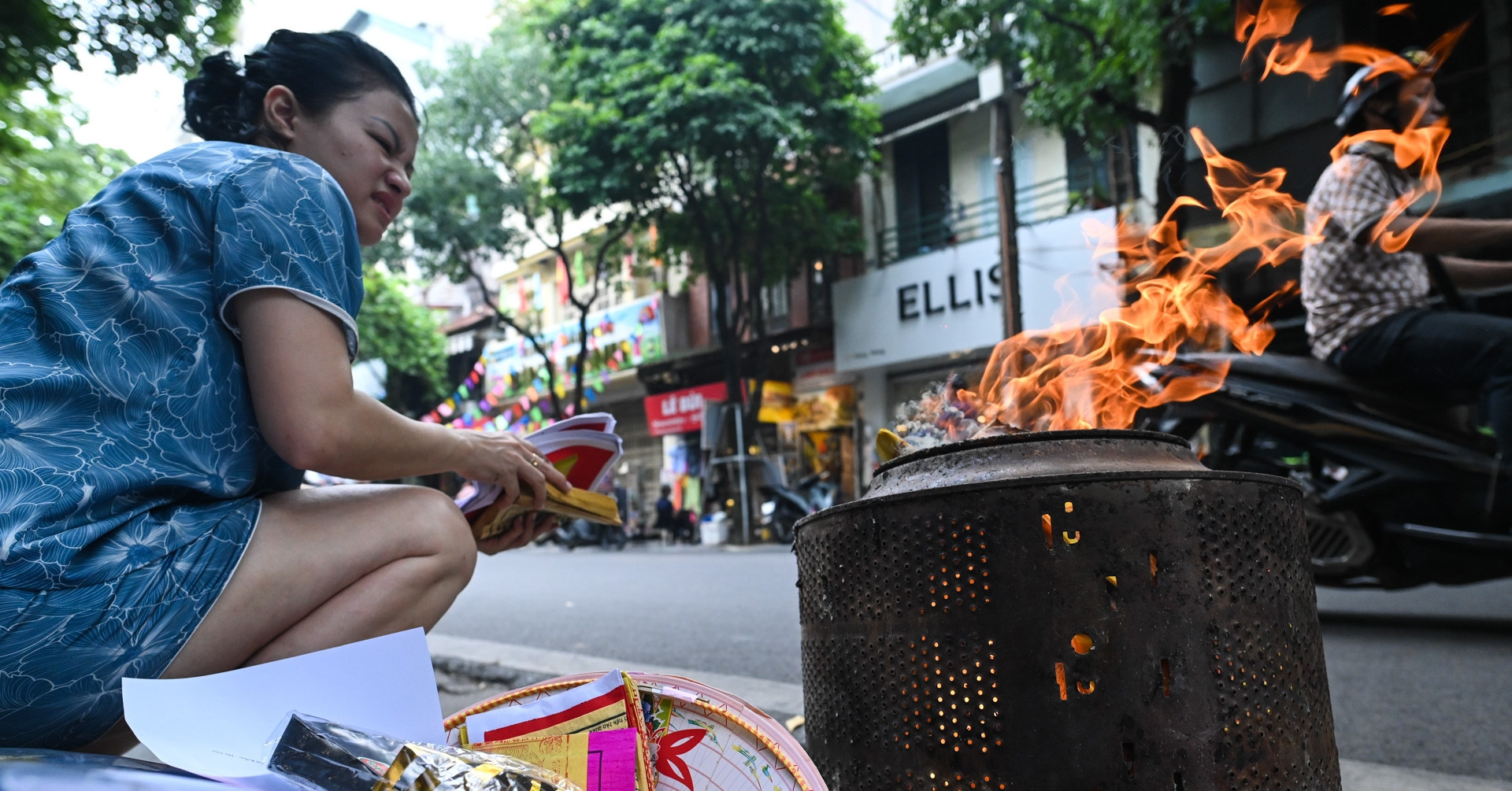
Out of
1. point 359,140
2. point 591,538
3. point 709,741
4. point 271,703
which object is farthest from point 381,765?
point 591,538

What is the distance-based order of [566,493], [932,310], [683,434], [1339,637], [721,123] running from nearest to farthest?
[566,493] < [1339,637] < [721,123] < [932,310] < [683,434]

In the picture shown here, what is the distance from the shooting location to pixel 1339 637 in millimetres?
4090

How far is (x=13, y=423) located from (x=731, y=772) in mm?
1074

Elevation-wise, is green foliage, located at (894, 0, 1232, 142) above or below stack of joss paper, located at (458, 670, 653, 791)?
above

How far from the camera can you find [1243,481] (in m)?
1.34

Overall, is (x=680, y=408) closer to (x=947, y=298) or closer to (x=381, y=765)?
(x=947, y=298)

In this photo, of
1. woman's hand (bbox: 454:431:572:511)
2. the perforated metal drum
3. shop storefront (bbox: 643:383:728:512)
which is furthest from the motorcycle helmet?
shop storefront (bbox: 643:383:728:512)

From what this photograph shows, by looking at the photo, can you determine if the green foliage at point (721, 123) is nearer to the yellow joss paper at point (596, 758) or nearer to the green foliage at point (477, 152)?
the green foliage at point (477, 152)

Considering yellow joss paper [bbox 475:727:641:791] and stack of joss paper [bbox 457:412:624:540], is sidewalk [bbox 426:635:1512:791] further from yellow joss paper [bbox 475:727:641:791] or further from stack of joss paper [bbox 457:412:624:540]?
yellow joss paper [bbox 475:727:641:791]

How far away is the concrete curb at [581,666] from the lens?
128 inches

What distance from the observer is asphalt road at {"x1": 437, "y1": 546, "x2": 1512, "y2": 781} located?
2.62 metres

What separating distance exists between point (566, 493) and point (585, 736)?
664mm

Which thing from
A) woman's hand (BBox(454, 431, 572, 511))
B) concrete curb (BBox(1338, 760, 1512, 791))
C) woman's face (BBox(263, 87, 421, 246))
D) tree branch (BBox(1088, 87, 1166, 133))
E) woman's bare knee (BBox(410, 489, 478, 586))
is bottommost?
concrete curb (BBox(1338, 760, 1512, 791))

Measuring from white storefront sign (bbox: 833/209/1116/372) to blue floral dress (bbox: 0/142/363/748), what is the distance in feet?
40.7
